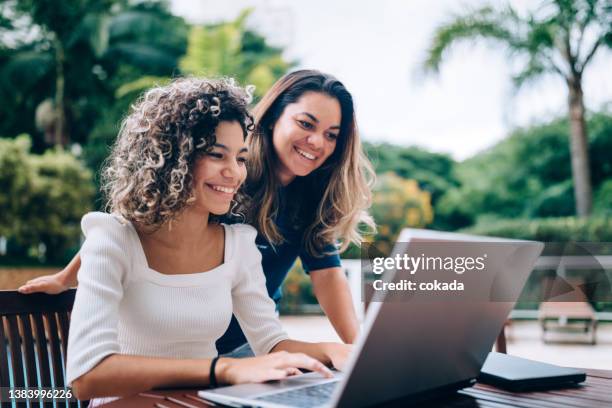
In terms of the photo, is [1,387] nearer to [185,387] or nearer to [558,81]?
[185,387]

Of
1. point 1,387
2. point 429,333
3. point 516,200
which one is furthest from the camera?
point 516,200

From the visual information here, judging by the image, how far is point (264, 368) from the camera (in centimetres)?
104

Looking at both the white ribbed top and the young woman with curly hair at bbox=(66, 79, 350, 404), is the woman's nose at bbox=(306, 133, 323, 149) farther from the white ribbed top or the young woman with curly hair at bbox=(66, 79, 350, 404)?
the white ribbed top

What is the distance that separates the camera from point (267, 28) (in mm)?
14852

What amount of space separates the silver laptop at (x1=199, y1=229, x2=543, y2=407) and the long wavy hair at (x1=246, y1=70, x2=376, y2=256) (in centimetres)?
87

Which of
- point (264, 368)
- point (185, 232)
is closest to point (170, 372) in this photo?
point (264, 368)

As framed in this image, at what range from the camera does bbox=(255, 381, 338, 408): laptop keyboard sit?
88cm

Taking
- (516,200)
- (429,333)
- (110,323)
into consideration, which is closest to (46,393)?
(110,323)

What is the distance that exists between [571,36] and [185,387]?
336 inches

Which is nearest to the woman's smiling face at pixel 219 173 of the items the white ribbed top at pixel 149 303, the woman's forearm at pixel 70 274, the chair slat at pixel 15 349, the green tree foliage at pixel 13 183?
the white ribbed top at pixel 149 303

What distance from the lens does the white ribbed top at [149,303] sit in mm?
1083

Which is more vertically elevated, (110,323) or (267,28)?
(267,28)

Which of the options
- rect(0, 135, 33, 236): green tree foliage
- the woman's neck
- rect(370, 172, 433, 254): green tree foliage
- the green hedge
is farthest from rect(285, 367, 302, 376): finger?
rect(370, 172, 433, 254): green tree foliage

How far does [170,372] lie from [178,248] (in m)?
0.36
